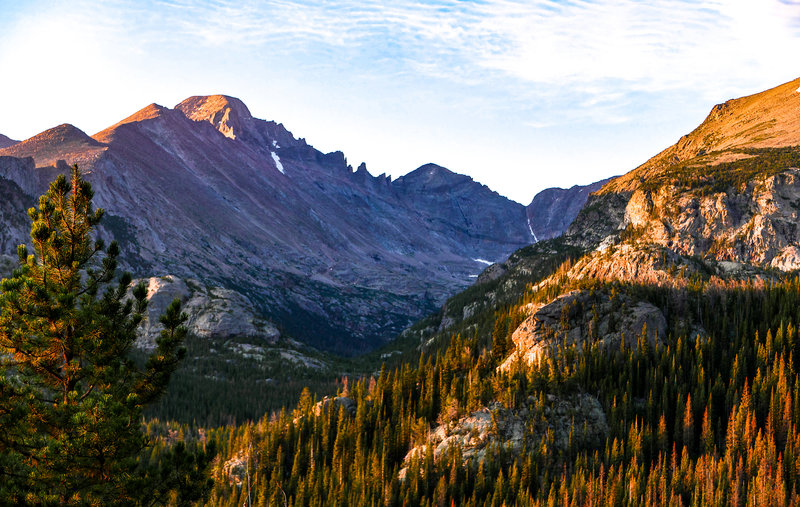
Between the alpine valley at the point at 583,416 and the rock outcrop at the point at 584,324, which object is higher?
the rock outcrop at the point at 584,324

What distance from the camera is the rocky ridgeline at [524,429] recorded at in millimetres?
119500

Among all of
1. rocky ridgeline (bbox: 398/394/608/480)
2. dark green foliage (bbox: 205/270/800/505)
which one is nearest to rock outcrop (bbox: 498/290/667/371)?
dark green foliage (bbox: 205/270/800/505)

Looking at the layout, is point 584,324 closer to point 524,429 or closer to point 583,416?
point 583,416

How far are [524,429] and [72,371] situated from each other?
4284 inches

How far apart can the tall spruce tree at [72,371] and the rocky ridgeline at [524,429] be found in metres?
99.6

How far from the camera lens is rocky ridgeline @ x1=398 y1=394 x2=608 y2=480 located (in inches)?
4705

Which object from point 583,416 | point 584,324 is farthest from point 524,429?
point 584,324

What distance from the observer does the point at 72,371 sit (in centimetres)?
2639

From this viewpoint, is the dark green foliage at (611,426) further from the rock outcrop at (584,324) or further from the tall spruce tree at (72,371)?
the tall spruce tree at (72,371)

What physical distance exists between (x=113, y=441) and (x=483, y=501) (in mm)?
96749

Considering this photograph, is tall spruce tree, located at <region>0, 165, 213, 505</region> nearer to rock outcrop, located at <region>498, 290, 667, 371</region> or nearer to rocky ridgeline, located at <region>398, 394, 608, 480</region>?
rocky ridgeline, located at <region>398, 394, 608, 480</region>

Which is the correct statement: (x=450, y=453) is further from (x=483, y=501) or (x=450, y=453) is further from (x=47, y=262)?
(x=47, y=262)

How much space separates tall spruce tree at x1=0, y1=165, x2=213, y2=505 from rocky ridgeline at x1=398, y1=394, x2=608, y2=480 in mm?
99626

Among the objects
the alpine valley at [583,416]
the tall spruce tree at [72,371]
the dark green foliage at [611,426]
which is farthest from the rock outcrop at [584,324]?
the tall spruce tree at [72,371]
